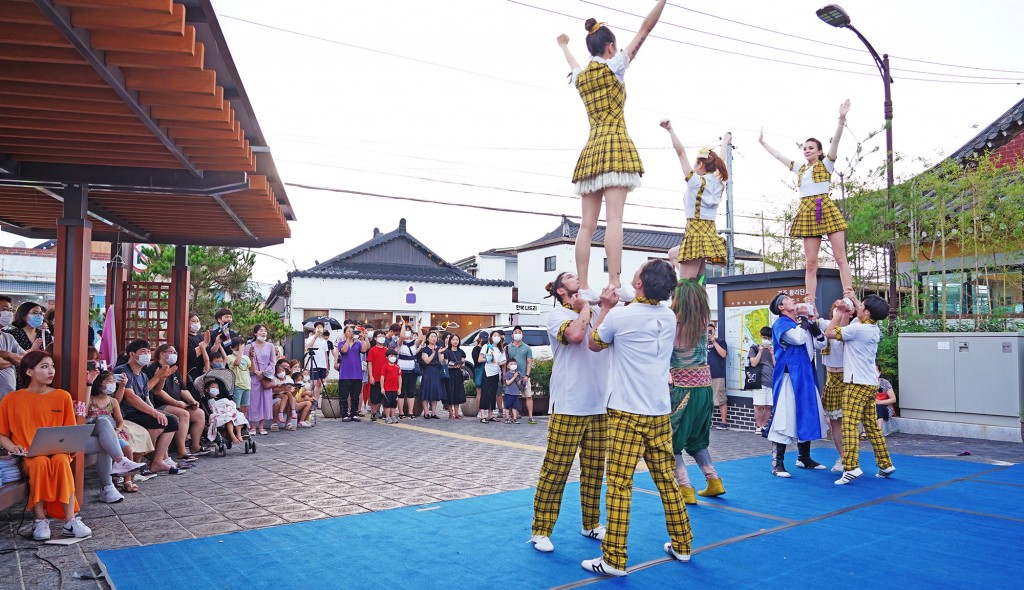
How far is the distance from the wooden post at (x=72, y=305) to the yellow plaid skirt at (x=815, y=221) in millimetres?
6584

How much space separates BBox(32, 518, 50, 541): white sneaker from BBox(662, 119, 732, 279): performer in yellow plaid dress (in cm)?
507

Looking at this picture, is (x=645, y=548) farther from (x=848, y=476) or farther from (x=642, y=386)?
(x=848, y=476)

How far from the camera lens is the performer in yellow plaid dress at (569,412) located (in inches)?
171

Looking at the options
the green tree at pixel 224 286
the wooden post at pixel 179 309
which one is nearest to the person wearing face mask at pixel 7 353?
the wooden post at pixel 179 309

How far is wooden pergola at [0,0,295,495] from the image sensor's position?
12.4 feet

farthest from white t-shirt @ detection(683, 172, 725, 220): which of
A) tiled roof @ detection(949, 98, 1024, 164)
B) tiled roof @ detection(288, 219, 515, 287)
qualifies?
tiled roof @ detection(288, 219, 515, 287)

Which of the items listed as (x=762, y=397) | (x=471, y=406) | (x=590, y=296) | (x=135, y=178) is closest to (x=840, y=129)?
(x=590, y=296)

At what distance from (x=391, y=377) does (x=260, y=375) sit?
2999 millimetres

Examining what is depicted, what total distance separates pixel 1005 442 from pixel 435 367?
369 inches

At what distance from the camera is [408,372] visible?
13867 millimetres

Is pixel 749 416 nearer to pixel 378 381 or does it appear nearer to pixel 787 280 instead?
pixel 787 280

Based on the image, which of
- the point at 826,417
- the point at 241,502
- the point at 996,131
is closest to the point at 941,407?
the point at 826,417

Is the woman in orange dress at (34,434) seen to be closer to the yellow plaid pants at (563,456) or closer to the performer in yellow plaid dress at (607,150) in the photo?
the yellow plaid pants at (563,456)

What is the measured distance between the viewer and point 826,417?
7422mm
